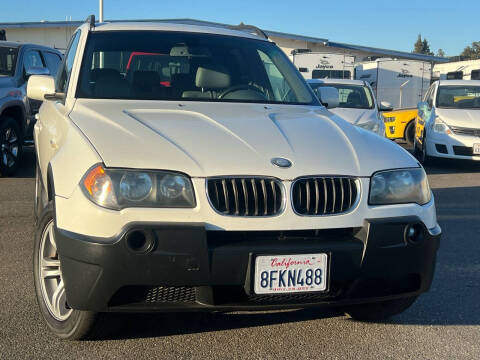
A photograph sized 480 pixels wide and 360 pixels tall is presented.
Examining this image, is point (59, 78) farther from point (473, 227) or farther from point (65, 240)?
point (473, 227)

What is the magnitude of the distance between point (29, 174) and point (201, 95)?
19.3 feet

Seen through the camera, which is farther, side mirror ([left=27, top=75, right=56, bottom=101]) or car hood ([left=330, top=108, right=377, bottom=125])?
car hood ([left=330, top=108, right=377, bottom=125])

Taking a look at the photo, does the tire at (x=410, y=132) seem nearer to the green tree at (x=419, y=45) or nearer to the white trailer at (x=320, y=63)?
the white trailer at (x=320, y=63)

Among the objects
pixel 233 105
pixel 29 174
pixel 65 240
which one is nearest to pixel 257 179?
pixel 65 240


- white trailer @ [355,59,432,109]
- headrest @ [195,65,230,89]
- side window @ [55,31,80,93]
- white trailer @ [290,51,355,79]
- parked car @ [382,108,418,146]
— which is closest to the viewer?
headrest @ [195,65,230,89]

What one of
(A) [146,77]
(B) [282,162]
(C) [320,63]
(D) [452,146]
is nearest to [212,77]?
(A) [146,77]

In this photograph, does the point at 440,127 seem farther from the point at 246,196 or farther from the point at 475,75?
the point at 475,75

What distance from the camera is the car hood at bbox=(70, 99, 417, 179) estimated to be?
9.31ft

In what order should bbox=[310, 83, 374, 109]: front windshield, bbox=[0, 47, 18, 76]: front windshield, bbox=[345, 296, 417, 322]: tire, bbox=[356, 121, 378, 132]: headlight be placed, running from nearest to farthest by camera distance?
bbox=[345, 296, 417, 322]: tire < bbox=[0, 47, 18, 76]: front windshield < bbox=[356, 121, 378, 132]: headlight < bbox=[310, 83, 374, 109]: front windshield

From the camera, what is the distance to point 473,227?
6.40 meters

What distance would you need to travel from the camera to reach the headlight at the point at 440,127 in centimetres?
1154

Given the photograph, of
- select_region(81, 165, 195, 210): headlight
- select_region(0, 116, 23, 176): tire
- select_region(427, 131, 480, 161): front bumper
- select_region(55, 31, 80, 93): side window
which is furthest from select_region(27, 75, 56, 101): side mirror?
select_region(427, 131, 480, 161): front bumper

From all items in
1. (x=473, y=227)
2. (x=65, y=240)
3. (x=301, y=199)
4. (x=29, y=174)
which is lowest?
(x=29, y=174)

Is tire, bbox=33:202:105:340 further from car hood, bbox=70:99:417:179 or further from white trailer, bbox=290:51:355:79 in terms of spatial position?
white trailer, bbox=290:51:355:79
